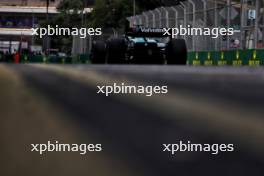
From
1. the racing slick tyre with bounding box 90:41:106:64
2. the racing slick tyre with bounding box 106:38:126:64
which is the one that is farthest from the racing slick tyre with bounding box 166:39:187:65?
the racing slick tyre with bounding box 90:41:106:64

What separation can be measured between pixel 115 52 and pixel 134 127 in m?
21.5

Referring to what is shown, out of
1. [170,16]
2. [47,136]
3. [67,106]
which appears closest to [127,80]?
[67,106]

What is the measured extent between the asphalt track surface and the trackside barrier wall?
1832 centimetres

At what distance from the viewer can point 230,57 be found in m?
29.5

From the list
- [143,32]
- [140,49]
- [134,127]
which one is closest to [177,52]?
[140,49]

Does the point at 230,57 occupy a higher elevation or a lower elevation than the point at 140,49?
lower

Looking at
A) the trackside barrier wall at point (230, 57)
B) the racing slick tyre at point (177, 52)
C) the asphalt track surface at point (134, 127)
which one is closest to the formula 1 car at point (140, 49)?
the racing slick tyre at point (177, 52)

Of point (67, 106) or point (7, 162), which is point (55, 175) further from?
point (67, 106)

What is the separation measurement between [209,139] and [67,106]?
200 centimetres

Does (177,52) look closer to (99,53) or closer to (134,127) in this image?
(99,53)

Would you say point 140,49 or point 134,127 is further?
point 140,49

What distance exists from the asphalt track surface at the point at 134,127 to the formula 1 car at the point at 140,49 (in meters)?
17.7

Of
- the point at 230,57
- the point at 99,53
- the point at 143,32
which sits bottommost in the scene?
the point at 230,57

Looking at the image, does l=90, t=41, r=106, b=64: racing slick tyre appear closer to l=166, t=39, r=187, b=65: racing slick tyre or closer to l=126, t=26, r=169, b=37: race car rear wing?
l=126, t=26, r=169, b=37: race car rear wing
